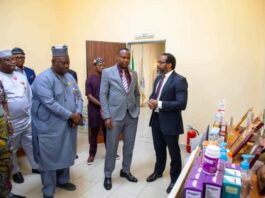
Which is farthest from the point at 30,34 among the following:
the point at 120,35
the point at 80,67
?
the point at 120,35

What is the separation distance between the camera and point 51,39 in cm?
436

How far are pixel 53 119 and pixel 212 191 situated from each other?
1.57 meters

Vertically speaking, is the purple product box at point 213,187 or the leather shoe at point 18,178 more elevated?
the purple product box at point 213,187

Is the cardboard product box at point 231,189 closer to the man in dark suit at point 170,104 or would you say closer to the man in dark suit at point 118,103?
the man in dark suit at point 170,104

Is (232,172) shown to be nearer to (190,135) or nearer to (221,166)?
(221,166)

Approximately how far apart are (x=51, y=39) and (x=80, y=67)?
79 centimetres

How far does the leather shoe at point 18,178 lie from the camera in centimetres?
252

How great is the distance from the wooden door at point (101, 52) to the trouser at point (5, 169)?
2111mm

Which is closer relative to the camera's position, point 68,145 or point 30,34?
point 68,145

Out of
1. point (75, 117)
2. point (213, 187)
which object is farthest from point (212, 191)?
point (75, 117)

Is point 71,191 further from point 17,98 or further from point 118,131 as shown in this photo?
point 17,98

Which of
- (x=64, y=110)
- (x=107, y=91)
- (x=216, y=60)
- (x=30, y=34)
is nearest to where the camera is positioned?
(x=64, y=110)

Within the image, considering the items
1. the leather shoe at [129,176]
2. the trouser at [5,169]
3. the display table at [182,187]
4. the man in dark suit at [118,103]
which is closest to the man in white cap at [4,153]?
the trouser at [5,169]

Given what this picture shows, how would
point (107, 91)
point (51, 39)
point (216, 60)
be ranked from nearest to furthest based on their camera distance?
point (107, 91) → point (216, 60) → point (51, 39)
